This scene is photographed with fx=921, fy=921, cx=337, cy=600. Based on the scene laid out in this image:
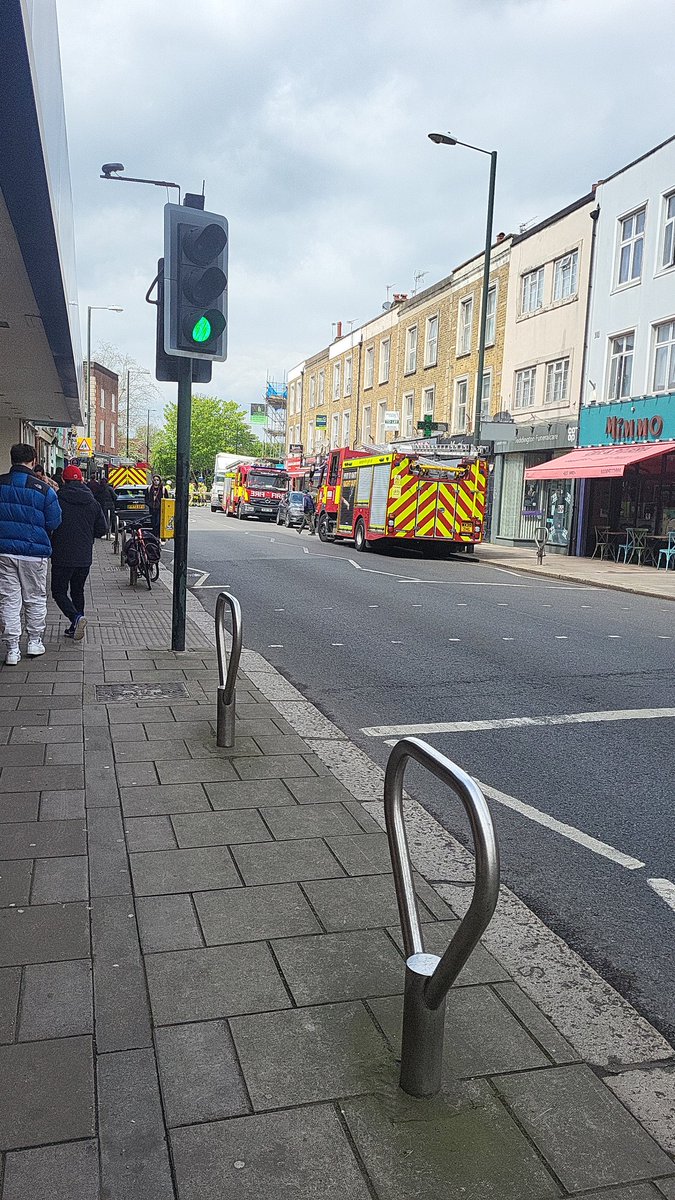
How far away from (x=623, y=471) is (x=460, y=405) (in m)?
13.2

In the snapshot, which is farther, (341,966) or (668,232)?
(668,232)

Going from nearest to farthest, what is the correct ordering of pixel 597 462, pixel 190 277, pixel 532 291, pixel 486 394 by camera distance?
pixel 190 277 < pixel 597 462 < pixel 532 291 < pixel 486 394

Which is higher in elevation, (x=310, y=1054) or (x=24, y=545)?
(x=24, y=545)

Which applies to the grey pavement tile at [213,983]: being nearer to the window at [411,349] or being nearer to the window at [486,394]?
the window at [486,394]

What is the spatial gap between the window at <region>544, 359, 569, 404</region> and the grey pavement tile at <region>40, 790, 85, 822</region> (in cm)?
2330

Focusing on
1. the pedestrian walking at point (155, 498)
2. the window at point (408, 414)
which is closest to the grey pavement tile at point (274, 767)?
the pedestrian walking at point (155, 498)

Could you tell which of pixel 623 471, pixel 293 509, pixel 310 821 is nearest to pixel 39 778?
pixel 310 821

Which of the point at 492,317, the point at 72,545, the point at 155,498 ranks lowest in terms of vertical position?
the point at 72,545

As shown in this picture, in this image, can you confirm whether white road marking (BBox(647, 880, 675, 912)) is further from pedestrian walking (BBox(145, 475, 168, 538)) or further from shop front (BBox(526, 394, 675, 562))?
shop front (BBox(526, 394, 675, 562))

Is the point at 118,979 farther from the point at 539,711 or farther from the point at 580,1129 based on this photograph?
the point at 539,711

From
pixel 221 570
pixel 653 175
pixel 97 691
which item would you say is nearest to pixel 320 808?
pixel 97 691

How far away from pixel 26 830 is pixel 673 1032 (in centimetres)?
Result: 271

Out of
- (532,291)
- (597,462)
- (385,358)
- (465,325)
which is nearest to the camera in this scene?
(597,462)

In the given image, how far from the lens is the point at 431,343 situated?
35.7 metres
